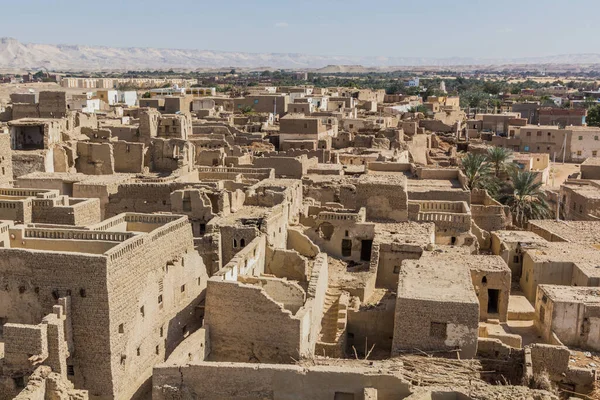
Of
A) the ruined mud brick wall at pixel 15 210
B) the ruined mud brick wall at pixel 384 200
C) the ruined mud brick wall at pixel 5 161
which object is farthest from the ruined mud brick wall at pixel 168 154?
the ruined mud brick wall at pixel 15 210

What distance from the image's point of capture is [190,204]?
23.2m

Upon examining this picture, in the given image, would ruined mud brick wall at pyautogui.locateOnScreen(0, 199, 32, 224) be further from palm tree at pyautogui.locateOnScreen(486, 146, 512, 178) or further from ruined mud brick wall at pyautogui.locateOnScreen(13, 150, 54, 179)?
palm tree at pyautogui.locateOnScreen(486, 146, 512, 178)

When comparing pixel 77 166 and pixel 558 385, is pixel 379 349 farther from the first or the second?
pixel 77 166

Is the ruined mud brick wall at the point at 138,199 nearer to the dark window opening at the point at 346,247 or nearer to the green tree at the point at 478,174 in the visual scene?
the dark window opening at the point at 346,247

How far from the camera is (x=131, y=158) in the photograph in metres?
30.3

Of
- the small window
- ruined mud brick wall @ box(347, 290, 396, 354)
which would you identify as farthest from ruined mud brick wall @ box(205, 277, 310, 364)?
the small window

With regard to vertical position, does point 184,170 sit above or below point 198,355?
above

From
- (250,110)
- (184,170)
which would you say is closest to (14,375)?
(184,170)

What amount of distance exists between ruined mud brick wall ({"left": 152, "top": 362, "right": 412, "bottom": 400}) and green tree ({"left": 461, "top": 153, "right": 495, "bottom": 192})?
21.9 metres

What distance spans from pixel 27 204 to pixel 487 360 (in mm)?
13332

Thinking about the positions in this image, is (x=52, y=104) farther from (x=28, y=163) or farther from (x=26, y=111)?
(x=28, y=163)

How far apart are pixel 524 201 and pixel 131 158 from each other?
1879cm

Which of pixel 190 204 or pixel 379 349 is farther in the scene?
pixel 190 204

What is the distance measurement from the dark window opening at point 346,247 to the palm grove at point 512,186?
38.3ft
